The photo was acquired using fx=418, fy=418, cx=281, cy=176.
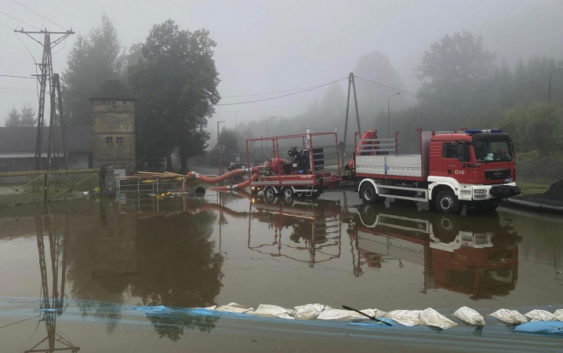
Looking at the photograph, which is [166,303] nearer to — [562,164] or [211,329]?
[211,329]

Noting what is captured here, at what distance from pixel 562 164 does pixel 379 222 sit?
18207 millimetres

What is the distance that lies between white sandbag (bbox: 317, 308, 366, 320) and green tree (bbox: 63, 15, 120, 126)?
58.1 m

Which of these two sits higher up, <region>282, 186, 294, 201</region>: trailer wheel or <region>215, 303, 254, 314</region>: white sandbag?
<region>282, 186, 294, 201</region>: trailer wheel

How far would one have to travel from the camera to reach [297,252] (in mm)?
9344

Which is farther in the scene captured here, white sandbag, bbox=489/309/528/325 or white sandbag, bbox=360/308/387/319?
white sandbag, bbox=360/308/387/319

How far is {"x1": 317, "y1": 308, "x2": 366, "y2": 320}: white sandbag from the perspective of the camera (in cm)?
547

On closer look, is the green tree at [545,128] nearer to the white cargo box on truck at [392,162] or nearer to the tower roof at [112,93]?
the white cargo box on truck at [392,162]

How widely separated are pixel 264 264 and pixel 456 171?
7723mm

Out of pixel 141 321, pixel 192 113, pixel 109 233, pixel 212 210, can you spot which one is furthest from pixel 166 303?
pixel 192 113

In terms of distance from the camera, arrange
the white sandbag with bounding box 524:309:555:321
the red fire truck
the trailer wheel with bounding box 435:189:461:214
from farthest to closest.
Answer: the trailer wheel with bounding box 435:189:461:214 < the red fire truck < the white sandbag with bounding box 524:309:555:321

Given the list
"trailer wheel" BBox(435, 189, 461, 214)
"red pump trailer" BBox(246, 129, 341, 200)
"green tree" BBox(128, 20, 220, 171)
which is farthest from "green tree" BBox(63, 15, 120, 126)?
"trailer wheel" BBox(435, 189, 461, 214)

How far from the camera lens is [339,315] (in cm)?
552

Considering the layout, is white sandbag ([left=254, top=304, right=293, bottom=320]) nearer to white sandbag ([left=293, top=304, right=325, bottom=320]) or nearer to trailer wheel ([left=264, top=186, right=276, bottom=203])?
white sandbag ([left=293, top=304, right=325, bottom=320])

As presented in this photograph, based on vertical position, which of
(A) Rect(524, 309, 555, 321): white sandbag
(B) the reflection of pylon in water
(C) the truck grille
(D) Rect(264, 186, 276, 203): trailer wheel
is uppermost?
(C) the truck grille
